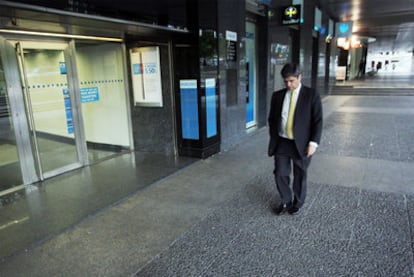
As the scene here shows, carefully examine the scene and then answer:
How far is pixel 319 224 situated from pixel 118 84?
4.27m

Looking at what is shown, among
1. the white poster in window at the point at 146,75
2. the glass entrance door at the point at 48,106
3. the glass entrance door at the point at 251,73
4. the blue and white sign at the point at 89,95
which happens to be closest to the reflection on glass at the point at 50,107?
the glass entrance door at the point at 48,106

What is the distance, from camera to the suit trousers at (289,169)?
314 cm

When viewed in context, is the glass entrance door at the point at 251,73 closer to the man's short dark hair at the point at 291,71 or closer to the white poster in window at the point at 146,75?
the white poster in window at the point at 146,75

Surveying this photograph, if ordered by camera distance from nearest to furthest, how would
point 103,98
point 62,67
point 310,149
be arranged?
point 310,149
point 62,67
point 103,98

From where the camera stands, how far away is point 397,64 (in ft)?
218

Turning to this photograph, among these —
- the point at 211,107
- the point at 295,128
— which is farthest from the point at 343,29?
the point at 295,128

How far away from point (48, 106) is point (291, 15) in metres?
6.36

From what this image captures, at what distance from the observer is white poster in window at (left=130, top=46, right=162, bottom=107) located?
17.7 ft

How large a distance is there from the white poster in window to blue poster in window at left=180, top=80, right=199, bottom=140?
1.59ft

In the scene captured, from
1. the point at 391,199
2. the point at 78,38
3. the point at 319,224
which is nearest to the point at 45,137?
the point at 78,38

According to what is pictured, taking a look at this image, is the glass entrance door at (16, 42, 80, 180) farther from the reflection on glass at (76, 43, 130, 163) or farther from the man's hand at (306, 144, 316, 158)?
the man's hand at (306, 144, 316, 158)

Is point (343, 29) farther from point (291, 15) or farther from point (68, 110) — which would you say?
point (68, 110)

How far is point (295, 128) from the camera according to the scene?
3004 millimetres

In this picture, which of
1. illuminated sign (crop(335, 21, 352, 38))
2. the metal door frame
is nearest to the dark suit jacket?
the metal door frame
